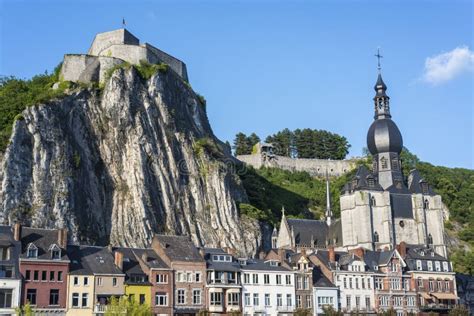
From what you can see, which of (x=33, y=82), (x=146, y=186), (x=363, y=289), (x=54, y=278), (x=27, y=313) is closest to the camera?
(x=27, y=313)

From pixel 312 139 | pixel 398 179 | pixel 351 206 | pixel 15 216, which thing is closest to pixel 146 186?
pixel 15 216

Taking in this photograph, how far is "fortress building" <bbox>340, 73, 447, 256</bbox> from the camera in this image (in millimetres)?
75500

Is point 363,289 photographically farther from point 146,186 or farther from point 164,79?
point 164,79

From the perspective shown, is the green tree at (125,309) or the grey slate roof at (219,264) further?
the grey slate roof at (219,264)

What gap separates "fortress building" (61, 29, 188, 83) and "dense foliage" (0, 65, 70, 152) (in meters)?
2.63

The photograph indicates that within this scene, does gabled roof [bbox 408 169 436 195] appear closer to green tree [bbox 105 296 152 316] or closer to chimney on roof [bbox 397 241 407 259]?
chimney on roof [bbox 397 241 407 259]

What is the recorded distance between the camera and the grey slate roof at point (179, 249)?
50562 mm

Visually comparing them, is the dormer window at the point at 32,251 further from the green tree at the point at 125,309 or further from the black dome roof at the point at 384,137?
the black dome roof at the point at 384,137

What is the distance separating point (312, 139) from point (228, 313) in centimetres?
7162

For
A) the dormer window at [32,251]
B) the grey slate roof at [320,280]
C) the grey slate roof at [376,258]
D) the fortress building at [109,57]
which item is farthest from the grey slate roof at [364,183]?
the dormer window at [32,251]

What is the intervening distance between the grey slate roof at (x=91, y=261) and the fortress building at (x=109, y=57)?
26657 mm

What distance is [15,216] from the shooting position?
2190 inches

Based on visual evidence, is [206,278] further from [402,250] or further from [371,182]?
[371,182]

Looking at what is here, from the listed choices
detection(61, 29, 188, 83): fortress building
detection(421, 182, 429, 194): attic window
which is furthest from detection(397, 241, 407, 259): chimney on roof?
detection(61, 29, 188, 83): fortress building
